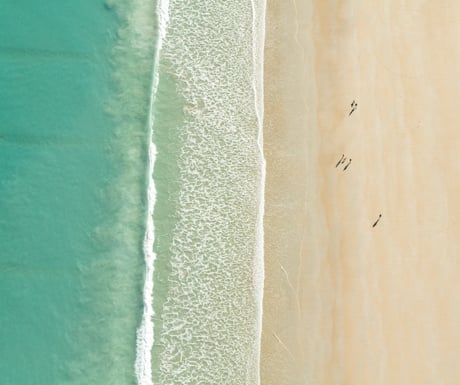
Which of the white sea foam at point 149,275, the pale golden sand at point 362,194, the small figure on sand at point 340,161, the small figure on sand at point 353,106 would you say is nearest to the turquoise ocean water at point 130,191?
the white sea foam at point 149,275

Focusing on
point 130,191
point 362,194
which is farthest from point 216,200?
point 362,194

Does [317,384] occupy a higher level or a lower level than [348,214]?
lower

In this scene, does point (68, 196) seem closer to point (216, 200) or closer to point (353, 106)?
point (216, 200)

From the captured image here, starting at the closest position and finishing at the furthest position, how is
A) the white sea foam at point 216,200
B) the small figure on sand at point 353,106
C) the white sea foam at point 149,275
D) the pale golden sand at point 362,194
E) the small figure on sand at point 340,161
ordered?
the white sea foam at point 149,275
the white sea foam at point 216,200
the pale golden sand at point 362,194
the small figure on sand at point 340,161
the small figure on sand at point 353,106

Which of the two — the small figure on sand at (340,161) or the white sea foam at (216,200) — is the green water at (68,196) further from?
the small figure on sand at (340,161)

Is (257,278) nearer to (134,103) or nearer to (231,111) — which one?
(231,111)

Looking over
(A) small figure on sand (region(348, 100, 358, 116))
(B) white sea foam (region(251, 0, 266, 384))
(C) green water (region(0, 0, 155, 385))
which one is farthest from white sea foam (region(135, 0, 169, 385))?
(A) small figure on sand (region(348, 100, 358, 116))

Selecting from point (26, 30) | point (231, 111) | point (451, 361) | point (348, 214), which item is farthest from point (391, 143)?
point (26, 30)
